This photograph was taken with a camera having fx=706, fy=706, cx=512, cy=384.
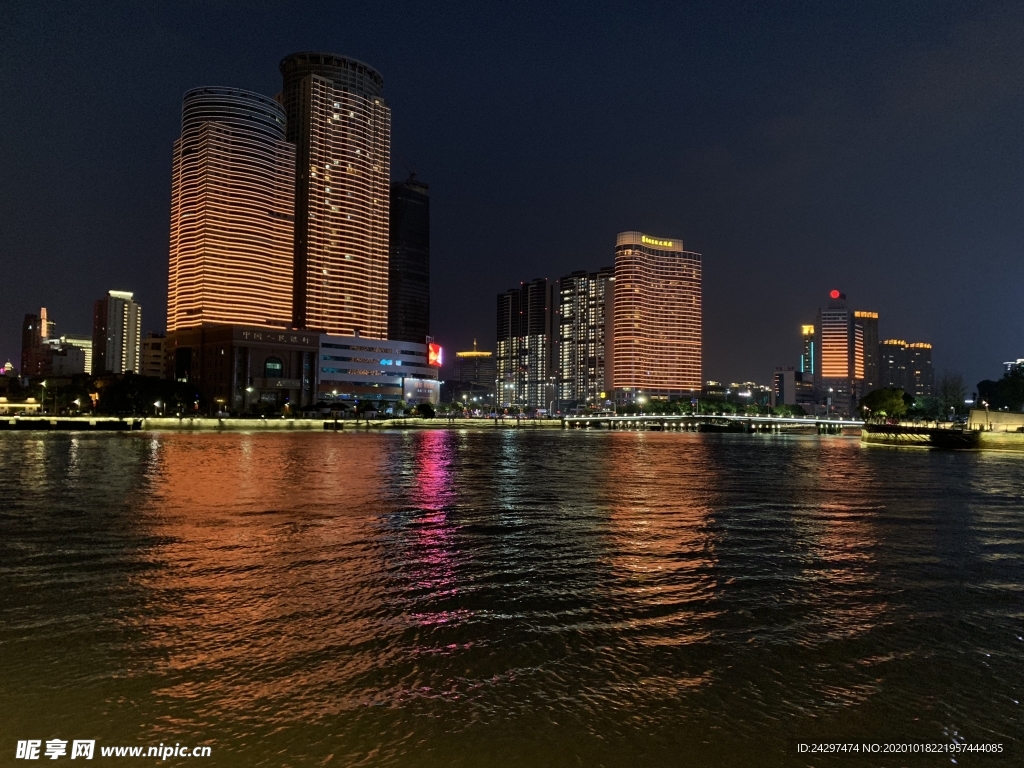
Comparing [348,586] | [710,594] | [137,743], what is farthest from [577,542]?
[137,743]

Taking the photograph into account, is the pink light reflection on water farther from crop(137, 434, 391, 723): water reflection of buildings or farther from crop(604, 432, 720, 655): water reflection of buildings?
crop(604, 432, 720, 655): water reflection of buildings

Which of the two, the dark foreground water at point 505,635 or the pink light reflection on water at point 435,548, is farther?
the pink light reflection on water at point 435,548

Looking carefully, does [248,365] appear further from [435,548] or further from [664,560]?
[664,560]

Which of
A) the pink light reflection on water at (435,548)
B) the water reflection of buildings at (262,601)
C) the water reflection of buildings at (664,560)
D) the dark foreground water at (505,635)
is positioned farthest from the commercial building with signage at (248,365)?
the dark foreground water at (505,635)

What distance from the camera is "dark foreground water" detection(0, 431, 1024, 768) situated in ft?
24.0

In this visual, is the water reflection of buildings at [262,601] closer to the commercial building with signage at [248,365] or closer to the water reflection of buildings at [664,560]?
the water reflection of buildings at [664,560]

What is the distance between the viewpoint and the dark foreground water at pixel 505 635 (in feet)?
24.0

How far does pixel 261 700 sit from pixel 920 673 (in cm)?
819

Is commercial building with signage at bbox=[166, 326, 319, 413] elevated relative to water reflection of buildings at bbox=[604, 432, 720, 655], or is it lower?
elevated

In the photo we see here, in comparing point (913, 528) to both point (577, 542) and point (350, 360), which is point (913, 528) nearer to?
point (577, 542)

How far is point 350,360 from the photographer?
196625mm

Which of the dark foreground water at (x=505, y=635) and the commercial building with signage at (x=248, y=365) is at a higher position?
the commercial building with signage at (x=248, y=365)

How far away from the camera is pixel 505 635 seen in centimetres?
1052

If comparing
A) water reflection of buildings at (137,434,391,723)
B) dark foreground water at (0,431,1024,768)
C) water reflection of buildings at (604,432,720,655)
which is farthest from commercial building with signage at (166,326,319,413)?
dark foreground water at (0,431,1024,768)
